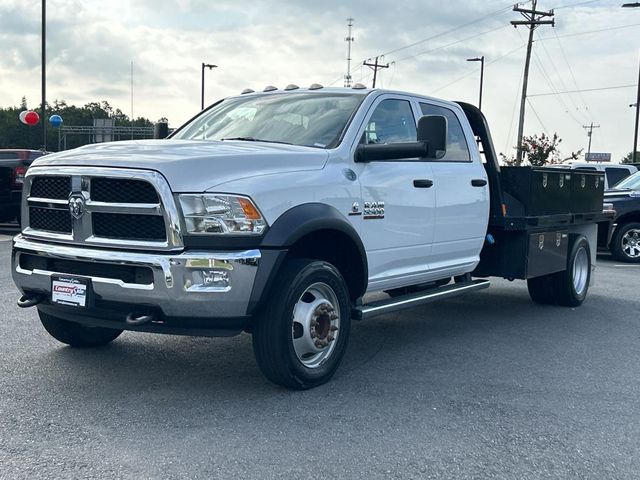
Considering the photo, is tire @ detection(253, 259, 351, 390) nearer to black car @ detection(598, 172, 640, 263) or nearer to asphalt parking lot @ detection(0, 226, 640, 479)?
asphalt parking lot @ detection(0, 226, 640, 479)

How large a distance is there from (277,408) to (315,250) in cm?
118

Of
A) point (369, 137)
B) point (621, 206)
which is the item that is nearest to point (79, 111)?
point (621, 206)

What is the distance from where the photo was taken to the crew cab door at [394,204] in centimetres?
542

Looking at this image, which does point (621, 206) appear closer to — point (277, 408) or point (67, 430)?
point (277, 408)

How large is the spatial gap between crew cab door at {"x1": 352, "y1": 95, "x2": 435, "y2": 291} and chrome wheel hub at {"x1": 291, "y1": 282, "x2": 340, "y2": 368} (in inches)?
24.7

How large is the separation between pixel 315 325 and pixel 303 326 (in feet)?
0.43

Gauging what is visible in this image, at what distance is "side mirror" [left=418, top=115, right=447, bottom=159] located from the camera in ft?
17.3

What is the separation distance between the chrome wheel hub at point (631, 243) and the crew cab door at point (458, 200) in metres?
8.08

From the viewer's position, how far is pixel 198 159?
14.5 feet

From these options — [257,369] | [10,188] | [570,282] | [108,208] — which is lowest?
[257,369]

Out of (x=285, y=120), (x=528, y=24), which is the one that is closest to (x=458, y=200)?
(x=285, y=120)

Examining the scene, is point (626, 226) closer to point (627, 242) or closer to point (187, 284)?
point (627, 242)

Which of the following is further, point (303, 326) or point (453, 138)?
point (453, 138)

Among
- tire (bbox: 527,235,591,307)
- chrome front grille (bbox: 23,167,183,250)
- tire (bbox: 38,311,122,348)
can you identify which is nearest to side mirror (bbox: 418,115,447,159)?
chrome front grille (bbox: 23,167,183,250)
